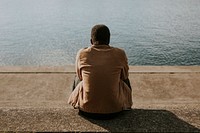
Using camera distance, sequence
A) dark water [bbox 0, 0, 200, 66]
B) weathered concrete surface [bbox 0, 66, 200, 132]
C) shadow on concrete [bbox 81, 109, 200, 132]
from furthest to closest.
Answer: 1. dark water [bbox 0, 0, 200, 66]
2. weathered concrete surface [bbox 0, 66, 200, 132]
3. shadow on concrete [bbox 81, 109, 200, 132]

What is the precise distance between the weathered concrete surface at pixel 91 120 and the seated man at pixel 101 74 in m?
0.21

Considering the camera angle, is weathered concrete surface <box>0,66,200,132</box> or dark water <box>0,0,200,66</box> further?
dark water <box>0,0,200,66</box>

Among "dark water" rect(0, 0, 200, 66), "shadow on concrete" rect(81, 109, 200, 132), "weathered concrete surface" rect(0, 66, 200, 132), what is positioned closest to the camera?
"shadow on concrete" rect(81, 109, 200, 132)

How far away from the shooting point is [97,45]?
4.64 m

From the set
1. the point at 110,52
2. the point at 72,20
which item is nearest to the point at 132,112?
the point at 110,52

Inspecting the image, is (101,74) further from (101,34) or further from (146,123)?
(146,123)

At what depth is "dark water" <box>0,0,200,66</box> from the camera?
702 inches

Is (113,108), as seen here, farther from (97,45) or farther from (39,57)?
(39,57)

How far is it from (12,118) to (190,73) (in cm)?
641

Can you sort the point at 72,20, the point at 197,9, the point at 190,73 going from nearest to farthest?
the point at 190,73
the point at 72,20
the point at 197,9

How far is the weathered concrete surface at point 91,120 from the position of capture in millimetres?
4559

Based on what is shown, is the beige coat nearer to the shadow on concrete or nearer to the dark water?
the shadow on concrete

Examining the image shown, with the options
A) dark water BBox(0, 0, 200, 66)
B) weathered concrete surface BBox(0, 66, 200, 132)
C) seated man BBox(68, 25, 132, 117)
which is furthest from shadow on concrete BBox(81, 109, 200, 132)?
dark water BBox(0, 0, 200, 66)

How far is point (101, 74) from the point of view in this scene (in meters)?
4.52
